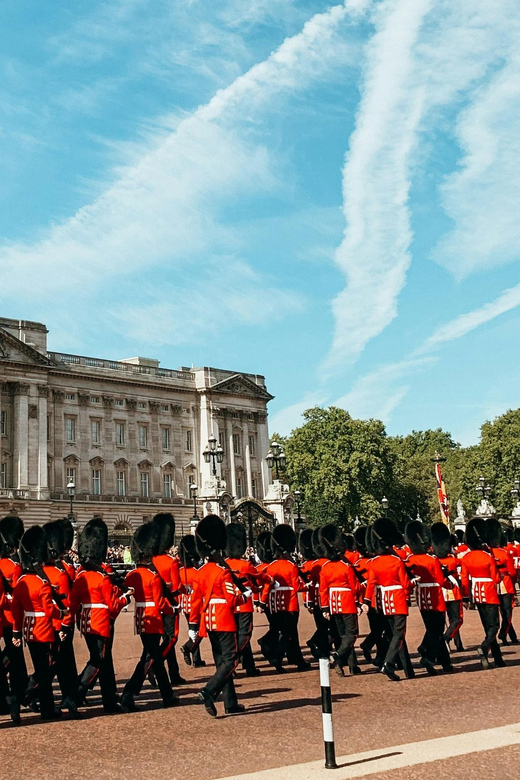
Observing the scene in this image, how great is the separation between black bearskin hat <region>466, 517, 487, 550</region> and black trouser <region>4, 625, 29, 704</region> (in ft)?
22.2

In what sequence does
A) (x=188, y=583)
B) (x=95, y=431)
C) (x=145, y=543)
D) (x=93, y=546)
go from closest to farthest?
(x=93, y=546) < (x=145, y=543) < (x=188, y=583) < (x=95, y=431)

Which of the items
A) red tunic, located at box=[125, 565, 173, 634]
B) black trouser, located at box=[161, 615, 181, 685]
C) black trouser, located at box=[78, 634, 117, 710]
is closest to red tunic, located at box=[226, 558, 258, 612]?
black trouser, located at box=[161, 615, 181, 685]

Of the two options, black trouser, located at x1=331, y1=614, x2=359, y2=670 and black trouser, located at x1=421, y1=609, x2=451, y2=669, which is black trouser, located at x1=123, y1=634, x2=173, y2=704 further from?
black trouser, located at x1=421, y1=609, x2=451, y2=669

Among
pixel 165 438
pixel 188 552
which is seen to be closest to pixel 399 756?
pixel 188 552

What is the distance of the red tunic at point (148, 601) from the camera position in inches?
448

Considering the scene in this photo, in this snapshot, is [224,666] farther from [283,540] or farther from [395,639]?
[283,540]

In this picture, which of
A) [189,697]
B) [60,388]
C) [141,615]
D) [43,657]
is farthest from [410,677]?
[60,388]

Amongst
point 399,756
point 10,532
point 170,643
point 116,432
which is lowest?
point 399,756

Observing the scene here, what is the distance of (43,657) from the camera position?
10859 mm

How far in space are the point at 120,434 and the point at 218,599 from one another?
65.3m

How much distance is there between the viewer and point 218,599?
35.9 feet

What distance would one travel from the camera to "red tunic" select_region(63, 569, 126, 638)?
36.4 feet

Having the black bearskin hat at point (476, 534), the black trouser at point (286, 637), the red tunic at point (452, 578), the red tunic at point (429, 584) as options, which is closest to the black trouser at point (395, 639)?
the red tunic at point (429, 584)

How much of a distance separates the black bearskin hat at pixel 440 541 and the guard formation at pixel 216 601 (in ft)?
0.07
